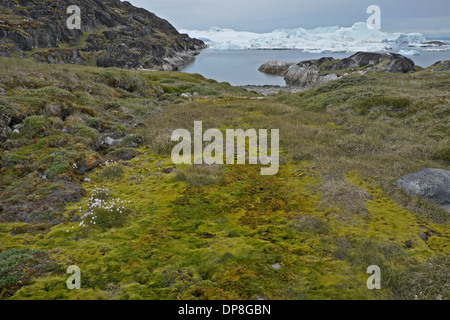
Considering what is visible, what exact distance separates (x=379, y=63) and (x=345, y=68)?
9.24m

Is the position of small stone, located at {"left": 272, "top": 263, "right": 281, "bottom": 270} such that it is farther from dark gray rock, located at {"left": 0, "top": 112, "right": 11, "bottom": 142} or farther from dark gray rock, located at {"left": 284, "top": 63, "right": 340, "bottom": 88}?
dark gray rock, located at {"left": 284, "top": 63, "right": 340, "bottom": 88}

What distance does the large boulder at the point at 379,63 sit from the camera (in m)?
68.1

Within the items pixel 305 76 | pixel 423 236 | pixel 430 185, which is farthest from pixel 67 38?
pixel 423 236

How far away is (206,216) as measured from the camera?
899 centimetres

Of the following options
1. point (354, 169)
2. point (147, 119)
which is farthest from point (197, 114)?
point (354, 169)

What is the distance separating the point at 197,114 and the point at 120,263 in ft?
63.3

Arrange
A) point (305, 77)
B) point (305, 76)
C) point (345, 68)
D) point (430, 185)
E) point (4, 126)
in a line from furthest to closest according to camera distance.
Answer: point (345, 68) < point (305, 76) < point (305, 77) < point (4, 126) < point (430, 185)

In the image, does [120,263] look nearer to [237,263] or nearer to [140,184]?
[237,263]

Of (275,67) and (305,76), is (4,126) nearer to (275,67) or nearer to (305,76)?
(305,76)

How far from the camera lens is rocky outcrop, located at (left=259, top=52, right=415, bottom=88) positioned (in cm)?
6881

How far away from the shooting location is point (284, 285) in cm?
591

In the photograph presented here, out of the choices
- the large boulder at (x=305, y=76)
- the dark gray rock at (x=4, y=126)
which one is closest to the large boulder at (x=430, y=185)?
the dark gray rock at (x=4, y=126)
